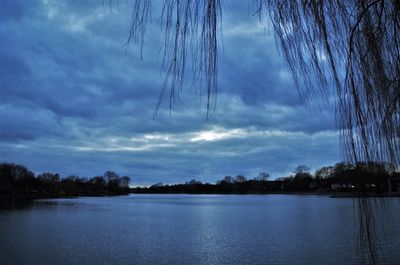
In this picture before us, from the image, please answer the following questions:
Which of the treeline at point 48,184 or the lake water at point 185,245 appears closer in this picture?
the lake water at point 185,245

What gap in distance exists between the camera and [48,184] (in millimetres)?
138500

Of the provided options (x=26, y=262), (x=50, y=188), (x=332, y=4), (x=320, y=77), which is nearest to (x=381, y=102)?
(x=320, y=77)

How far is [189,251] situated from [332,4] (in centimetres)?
2176

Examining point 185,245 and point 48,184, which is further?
point 48,184

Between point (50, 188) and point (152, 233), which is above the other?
point (50, 188)

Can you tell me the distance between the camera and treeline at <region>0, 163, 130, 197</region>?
119819mm

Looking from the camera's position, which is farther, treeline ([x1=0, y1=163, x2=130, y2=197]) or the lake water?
treeline ([x1=0, y1=163, x2=130, y2=197])

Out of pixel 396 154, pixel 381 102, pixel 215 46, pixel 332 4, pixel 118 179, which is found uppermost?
pixel 118 179

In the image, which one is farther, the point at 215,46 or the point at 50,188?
the point at 50,188

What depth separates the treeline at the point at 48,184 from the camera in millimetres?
119819

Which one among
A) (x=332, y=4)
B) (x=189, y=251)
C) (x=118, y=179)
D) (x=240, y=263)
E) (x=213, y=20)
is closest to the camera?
(x=213, y=20)

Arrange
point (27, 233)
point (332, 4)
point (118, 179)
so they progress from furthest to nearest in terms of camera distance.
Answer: point (118, 179), point (27, 233), point (332, 4)

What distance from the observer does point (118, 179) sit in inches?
7859

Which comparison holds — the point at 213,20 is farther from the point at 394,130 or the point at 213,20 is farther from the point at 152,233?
the point at 152,233
